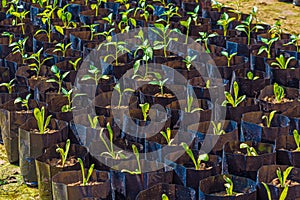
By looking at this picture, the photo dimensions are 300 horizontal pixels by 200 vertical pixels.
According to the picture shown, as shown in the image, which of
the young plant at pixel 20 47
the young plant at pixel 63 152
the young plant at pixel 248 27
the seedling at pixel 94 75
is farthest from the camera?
the young plant at pixel 248 27

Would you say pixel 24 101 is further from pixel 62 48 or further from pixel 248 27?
pixel 248 27

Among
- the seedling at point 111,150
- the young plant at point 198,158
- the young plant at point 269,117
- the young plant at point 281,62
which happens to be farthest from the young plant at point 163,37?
the young plant at point 198,158

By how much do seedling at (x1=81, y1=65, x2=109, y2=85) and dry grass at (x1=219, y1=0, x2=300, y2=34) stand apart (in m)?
3.24

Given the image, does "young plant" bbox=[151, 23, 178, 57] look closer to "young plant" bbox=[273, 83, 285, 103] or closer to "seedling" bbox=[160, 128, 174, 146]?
"young plant" bbox=[273, 83, 285, 103]

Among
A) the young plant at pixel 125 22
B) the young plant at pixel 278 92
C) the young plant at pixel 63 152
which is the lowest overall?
the young plant at pixel 63 152

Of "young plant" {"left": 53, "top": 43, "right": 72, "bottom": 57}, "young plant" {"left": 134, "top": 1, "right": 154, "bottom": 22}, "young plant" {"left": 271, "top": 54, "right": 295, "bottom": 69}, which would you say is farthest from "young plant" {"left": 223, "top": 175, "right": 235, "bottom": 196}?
"young plant" {"left": 134, "top": 1, "right": 154, "bottom": 22}

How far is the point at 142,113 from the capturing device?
4.54 metres

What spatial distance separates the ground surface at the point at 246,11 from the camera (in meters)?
4.36

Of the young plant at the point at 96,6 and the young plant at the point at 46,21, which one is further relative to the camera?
the young plant at the point at 96,6

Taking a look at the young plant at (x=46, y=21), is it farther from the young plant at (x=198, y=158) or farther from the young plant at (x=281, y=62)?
the young plant at (x=198, y=158)

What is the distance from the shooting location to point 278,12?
28.3 feet

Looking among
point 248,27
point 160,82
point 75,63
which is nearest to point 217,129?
point 160,82

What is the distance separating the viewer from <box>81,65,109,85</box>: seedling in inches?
194

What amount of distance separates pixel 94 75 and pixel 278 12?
4.12 m
